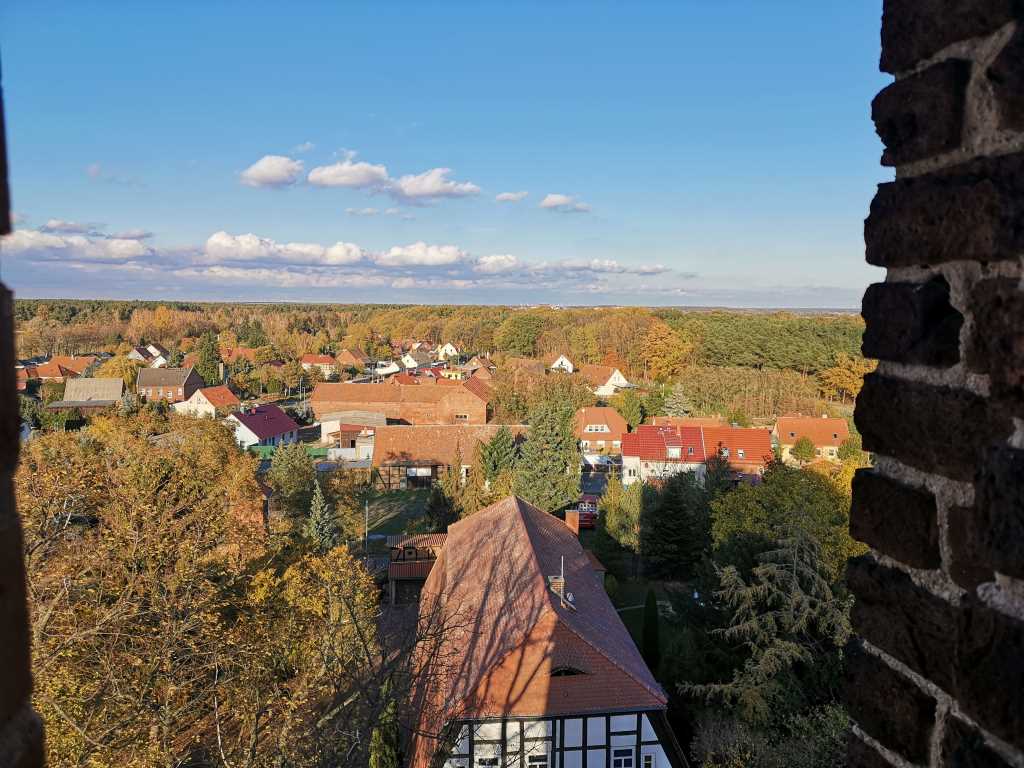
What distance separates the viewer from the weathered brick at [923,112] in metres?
1.23

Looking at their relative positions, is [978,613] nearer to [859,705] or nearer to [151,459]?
[859,705]

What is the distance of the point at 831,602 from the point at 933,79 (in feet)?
49.2

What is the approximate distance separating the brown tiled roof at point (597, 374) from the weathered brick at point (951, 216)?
5793 centimetres

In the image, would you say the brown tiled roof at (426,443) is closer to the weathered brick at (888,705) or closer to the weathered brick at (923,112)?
the weathered brick at (888,705)

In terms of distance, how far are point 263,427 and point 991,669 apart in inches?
1671

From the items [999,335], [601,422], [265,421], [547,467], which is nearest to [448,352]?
[265,421]

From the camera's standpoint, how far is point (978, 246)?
1157 millimetres

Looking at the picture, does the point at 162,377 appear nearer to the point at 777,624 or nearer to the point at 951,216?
the point at 777,624

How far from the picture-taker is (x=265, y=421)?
41.4 metres

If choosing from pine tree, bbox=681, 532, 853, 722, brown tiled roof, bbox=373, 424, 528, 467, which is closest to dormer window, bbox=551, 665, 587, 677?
pine tree, bbox=681, 532, 853, 722

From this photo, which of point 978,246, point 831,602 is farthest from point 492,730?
point 978,246

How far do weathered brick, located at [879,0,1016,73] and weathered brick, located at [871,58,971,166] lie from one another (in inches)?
1.6

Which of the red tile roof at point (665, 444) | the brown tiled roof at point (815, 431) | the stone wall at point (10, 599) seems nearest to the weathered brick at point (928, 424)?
the stone wall at point (10, 599)

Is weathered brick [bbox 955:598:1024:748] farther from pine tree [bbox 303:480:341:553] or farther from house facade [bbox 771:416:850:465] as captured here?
house facade [bbox 771:416:850:465]
